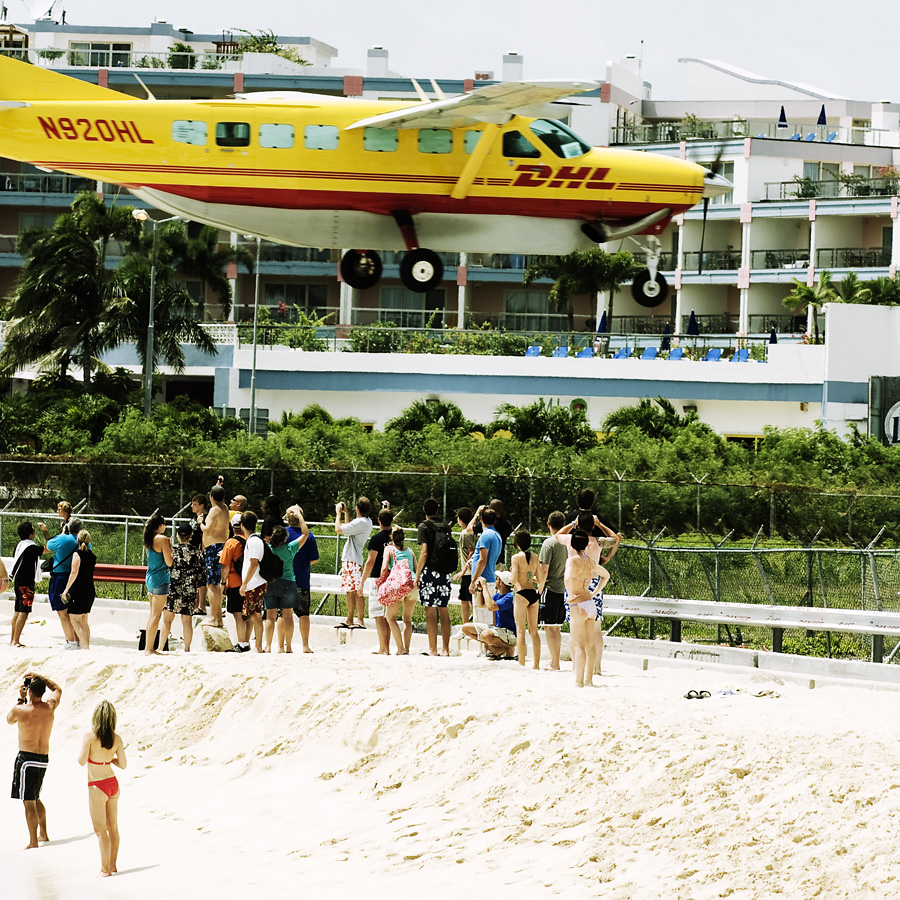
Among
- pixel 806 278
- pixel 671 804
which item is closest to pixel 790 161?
pixel 806 278

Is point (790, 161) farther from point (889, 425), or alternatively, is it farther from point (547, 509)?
point (547, 509)

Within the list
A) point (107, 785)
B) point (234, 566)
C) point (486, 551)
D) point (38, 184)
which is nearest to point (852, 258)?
point (38, 184)

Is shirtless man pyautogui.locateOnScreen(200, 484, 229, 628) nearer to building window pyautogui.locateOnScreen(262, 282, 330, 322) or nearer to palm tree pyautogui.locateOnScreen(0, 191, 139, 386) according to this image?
palm tree pyautogui.locateOnScreen(0, 191, 139, 386)

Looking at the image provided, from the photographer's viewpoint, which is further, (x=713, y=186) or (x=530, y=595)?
(x=530, y=595)

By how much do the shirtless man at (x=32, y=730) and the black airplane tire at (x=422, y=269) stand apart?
200 inches

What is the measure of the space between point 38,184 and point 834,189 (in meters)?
32.5

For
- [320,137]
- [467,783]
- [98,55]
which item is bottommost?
[467,783]

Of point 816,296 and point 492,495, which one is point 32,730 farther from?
point 816,296

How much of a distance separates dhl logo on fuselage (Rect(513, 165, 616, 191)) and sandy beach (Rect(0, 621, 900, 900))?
510 cm

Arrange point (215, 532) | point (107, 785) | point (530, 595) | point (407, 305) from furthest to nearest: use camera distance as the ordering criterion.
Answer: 1. point (407, 305)
2. point (215, 532)
3. point (530, 595)
4. point (107, 785)

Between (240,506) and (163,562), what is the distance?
188 centimetres

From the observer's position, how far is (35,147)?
1140 cm

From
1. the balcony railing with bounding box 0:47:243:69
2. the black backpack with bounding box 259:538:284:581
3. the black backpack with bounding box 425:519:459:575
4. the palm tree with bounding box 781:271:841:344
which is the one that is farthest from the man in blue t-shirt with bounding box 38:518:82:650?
the balcony railing with bounding box 0:47:243:69

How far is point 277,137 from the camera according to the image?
11.2 metres
